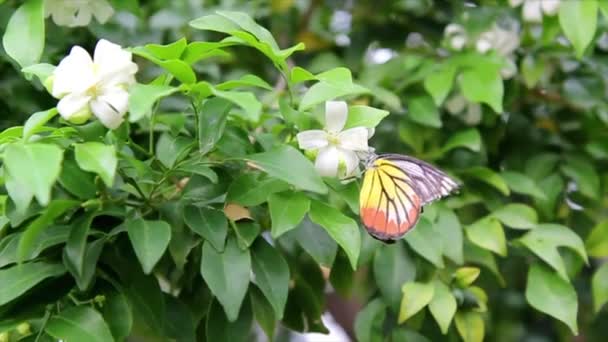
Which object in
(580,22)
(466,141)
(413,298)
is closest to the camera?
(413,298)

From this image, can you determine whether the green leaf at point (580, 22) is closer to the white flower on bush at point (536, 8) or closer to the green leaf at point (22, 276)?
the white flower on bush at point (536, 8)

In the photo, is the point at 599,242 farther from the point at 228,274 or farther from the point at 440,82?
the point at 228,274

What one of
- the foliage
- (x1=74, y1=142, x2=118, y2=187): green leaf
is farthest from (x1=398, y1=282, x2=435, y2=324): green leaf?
(x1=74, y1=142, x2=118, y2=187): green leaf

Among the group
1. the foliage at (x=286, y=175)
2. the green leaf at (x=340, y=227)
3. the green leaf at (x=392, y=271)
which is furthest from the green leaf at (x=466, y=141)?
the green leaf at (x=340, y=227)

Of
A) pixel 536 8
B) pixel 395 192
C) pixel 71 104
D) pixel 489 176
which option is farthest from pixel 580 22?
pixel 71 104

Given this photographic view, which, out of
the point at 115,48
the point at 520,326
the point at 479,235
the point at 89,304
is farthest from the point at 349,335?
the point at 115,48

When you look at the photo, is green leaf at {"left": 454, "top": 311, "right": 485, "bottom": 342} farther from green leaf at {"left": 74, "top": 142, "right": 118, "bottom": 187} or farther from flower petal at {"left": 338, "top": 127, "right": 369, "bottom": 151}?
green leaf at {"left": 74, "top": 142, "right": 118, "bottom": 187}

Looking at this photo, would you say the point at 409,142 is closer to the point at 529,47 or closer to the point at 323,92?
the point at 529,47
